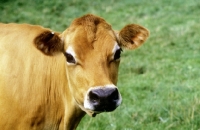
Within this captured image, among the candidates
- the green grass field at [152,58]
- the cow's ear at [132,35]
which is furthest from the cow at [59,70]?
the green grass field at [152,58]

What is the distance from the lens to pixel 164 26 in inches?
549

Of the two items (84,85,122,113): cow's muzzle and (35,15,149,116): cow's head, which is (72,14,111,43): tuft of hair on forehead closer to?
(35,15,149,116): cow's head

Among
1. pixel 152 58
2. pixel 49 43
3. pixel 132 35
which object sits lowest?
pixel 152 58

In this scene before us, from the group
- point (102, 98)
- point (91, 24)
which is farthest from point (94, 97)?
point (91, 24)

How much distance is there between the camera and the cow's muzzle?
5.05m

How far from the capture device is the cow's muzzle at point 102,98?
5055 mm

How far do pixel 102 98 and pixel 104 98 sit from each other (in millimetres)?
18

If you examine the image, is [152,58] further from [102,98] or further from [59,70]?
[102,98]

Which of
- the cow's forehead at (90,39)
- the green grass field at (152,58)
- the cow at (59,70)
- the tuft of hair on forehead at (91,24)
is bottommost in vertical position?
the green grass field at (152,58)

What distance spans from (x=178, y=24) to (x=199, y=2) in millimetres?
2350

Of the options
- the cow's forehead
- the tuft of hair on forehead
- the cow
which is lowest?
the cow

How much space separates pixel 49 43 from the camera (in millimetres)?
5754

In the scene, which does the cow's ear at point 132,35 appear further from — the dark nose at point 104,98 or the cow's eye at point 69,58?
the dark nose at point 104,98

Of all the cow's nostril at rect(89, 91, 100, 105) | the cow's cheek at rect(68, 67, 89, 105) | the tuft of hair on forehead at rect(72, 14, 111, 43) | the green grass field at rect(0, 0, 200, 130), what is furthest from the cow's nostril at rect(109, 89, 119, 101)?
the green grass field at rect(0, 0, 200, 130)
